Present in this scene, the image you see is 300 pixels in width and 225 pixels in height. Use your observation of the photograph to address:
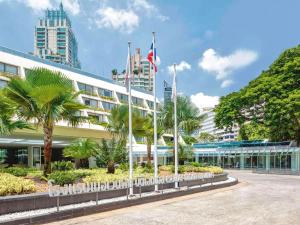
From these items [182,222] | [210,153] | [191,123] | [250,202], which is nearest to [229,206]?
[250,202]

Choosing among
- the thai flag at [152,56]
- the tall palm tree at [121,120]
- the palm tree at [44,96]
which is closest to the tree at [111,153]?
the tall palm tree at [121,120]

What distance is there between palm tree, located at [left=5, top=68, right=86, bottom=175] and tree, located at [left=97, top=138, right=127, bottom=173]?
213 inches

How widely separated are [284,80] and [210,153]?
68.8 feet

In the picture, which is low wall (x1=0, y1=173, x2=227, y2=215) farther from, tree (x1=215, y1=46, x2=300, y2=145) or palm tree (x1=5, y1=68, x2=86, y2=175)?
tree (x1=215, y1=46, x2=300, y2=145)

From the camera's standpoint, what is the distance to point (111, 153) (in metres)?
23.3

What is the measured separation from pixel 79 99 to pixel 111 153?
27.5 metres

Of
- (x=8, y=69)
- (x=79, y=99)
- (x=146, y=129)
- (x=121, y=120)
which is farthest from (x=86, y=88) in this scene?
(x=121, y=120)

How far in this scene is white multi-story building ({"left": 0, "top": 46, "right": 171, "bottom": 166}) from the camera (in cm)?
3829

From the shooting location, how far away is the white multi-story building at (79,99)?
3829 centimetres

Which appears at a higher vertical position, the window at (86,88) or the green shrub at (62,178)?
the window at (86,88)

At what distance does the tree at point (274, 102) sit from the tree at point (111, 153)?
69.0 ft

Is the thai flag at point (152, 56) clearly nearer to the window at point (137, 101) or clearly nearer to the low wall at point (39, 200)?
the low wall at point (39, 200)

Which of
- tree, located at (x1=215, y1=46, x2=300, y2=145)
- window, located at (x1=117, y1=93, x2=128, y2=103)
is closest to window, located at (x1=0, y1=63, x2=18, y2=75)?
window, located at (x1=117, y1=93, x2=128, y2=103)

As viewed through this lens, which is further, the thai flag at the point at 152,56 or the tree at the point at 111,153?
the tree at the point at 111,153
